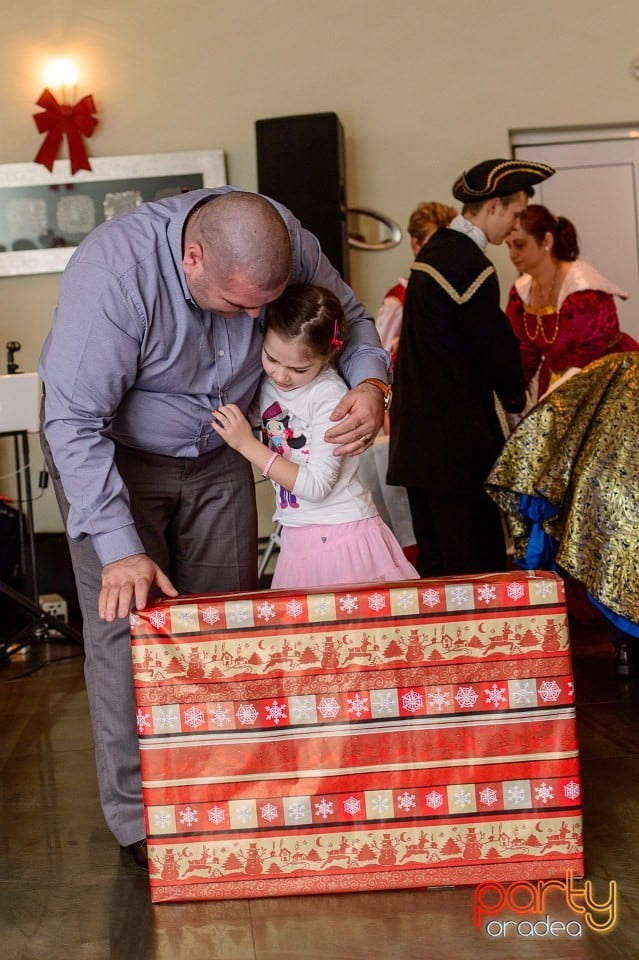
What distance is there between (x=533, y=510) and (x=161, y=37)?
395 centimetres

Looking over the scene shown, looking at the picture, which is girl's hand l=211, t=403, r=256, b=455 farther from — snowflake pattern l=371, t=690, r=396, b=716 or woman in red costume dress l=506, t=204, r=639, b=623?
woman in red costume dress l=506, t=204, r=639, b=623

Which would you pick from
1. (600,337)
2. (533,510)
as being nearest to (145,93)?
(600,337)

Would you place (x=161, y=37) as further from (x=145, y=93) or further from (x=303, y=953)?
(x=303, y=953)

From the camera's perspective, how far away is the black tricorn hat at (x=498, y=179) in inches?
120

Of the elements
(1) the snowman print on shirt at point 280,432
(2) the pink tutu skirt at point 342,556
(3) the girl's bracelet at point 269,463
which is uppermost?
(1) the snowman print on shirt at point 280,432

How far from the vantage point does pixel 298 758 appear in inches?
67.7

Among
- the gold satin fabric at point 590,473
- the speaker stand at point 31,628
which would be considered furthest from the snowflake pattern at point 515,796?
the speaker stand at point 31,628

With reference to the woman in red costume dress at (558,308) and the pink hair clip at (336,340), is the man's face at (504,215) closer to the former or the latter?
the woman in red costume dress at (558,308)

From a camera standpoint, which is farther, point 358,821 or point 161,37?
point 161,37

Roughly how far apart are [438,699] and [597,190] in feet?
15.9

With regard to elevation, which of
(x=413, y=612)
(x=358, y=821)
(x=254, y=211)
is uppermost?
(x=254, y=211)

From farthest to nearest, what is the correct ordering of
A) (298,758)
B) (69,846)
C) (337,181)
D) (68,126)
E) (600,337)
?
(68,126)
(337,181)
(600,337)
(69,846)
(298,758)

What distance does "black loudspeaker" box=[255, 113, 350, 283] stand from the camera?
5.33 metres

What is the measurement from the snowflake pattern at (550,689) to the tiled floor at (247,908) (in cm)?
31
